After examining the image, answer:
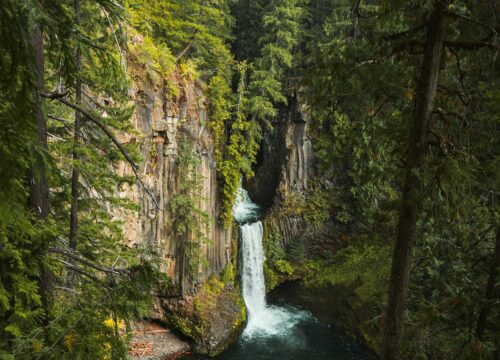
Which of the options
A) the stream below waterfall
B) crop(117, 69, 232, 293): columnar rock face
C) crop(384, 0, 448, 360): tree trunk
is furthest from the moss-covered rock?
crop(384, 0, 448, 360): tree trunk

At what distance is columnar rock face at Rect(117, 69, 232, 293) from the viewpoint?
46.4ft

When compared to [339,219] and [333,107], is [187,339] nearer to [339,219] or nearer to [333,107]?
[339,219]

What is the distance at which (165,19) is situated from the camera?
56.0ft

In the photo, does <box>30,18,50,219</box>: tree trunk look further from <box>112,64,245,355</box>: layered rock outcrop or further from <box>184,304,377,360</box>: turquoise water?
<box>184,304,377,360</box>: turquoise water

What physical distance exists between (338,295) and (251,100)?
1223 centimetres

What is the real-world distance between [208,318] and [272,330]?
3.76 metres

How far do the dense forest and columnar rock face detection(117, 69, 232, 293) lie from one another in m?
0.09

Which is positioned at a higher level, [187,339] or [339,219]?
[339,219]

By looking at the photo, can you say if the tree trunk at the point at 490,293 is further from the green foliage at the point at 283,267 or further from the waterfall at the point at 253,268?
the green foliage at the point at 283,267

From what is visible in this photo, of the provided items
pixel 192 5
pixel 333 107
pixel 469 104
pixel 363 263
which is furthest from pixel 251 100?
pixel 469 104

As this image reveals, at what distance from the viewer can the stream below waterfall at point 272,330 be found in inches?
632

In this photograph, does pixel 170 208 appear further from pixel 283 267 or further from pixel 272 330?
pixel 283 267

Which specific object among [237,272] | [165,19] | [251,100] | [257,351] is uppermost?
[165,19]

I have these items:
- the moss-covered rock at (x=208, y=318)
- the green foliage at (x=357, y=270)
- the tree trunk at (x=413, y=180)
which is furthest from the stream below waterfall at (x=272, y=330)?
the tree trunk at (x=413, y=180)
